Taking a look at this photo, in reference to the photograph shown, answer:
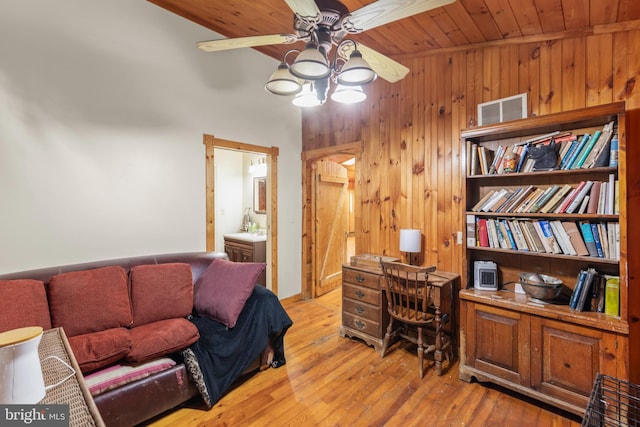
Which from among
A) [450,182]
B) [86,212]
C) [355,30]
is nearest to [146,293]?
[86,212]

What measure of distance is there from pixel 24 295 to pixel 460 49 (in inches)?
150

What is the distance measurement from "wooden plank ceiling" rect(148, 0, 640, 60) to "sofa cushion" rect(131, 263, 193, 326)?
7.86 ft

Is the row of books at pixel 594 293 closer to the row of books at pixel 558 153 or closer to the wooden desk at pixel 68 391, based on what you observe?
the row of books at pixel 558 153

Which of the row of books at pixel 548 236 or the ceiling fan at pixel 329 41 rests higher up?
the ceiling fan at pixel 329 41

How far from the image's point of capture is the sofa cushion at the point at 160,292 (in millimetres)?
2275

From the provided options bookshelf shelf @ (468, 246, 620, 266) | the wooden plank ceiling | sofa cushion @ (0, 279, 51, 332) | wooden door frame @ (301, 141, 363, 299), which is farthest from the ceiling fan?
wooden door frame @ (301, 141, 363, 299)

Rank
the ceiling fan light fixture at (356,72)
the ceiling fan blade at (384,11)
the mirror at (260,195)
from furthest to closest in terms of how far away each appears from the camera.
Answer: the mirror at (260,195), the ceiling fan light fixture at (356,72), the ceiling fan blade at (384,11)

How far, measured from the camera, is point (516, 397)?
2150mm

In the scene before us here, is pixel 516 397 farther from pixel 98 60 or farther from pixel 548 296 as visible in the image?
pixel 98 60

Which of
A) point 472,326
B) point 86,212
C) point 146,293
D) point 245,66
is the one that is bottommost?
point 472,326

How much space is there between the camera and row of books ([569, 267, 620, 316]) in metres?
1.89

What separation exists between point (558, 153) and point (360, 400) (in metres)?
2.27

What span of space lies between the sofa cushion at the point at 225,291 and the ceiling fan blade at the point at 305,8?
5.97 ft

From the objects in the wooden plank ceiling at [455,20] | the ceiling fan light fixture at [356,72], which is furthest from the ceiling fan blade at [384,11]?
the wooden plank ceiling at [455,20]
